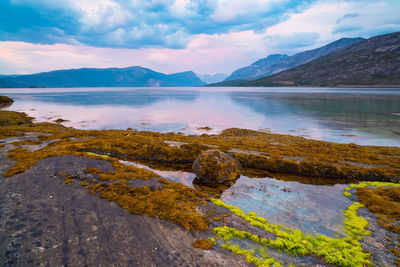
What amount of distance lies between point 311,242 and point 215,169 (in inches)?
316

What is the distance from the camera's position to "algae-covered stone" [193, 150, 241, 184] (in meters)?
16.0

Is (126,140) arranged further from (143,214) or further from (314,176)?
(314,176)

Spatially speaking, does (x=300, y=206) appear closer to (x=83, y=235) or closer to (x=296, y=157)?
(x=296, y=157)

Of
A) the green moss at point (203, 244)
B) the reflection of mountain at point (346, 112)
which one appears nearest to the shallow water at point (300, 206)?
the green moss at point (203, 244)

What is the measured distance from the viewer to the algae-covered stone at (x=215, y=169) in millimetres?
15977

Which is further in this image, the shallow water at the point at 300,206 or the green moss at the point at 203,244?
the shallow water at the point at 300,206

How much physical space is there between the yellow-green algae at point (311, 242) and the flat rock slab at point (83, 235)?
1251 mm

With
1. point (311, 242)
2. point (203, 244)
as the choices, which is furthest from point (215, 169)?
point (311, 242)

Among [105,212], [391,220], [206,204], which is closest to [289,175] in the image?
[391,220]

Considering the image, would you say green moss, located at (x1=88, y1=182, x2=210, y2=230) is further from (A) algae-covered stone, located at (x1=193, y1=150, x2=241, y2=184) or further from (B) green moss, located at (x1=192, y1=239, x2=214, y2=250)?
(A) algae-covered stone, located at (x1=193, y1=150, x2=241, y2=184)

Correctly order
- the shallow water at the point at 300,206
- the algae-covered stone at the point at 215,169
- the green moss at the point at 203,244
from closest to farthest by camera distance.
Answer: the green moss at the point at 203,244 → the shallow water at the point at 300,206 → the algae-covered stone at the point at 215,169

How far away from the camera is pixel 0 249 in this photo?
26.2ft

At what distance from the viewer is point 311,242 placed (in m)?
9.49

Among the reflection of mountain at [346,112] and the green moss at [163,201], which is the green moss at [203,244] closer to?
the green moss at [163,201]
